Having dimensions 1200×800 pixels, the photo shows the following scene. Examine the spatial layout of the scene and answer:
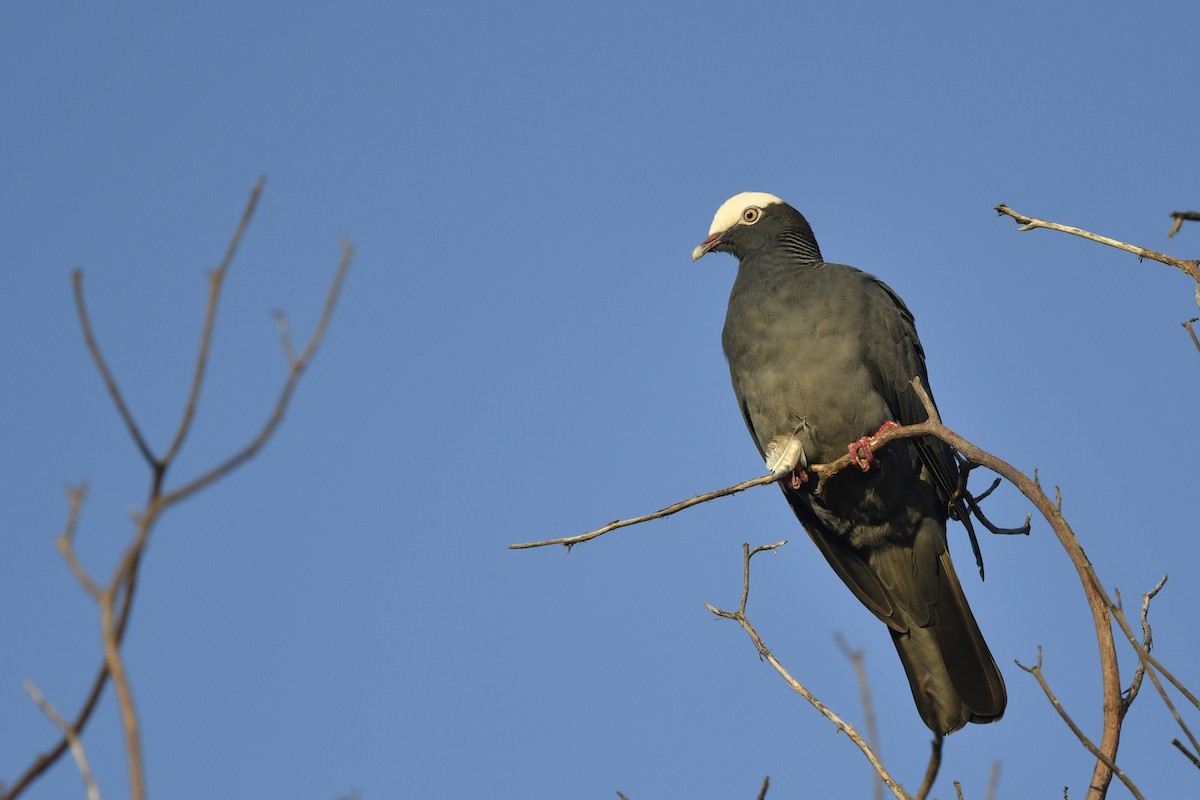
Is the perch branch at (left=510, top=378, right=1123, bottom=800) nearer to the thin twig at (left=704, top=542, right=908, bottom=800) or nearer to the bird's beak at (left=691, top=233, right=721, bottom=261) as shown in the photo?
the thin twig at (left=704, top=542, right=908, bottom=800)

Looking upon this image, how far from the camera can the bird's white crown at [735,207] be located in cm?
722

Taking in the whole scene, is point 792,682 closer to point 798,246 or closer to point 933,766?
point 933,766

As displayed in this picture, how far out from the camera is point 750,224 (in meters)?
7.13

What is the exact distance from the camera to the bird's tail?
18.0 feet

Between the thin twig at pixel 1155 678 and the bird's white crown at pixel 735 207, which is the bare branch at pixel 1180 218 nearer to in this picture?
the thin twig at pixel 1155 678

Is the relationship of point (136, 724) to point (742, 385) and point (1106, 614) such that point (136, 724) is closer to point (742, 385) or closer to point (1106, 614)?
point (1106, 614)

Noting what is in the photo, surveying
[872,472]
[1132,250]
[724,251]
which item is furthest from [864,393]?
[1132,250]

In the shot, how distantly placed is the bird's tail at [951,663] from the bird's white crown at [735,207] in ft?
7.52

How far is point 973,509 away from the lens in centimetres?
486

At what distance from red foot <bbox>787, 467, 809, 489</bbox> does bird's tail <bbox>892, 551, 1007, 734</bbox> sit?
2.68ft

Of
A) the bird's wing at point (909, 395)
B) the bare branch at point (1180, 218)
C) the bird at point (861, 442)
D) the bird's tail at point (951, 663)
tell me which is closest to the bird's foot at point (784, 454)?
the bird at point (861, 442)

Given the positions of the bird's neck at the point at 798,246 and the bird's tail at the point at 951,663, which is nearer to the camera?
the bird's tail at the point at 951,663

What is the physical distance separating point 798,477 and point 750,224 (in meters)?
1.72

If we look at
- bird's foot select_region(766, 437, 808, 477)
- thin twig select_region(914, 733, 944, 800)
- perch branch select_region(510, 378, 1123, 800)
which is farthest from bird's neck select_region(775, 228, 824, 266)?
thin twig select_region(914, 733, 944, 800)
